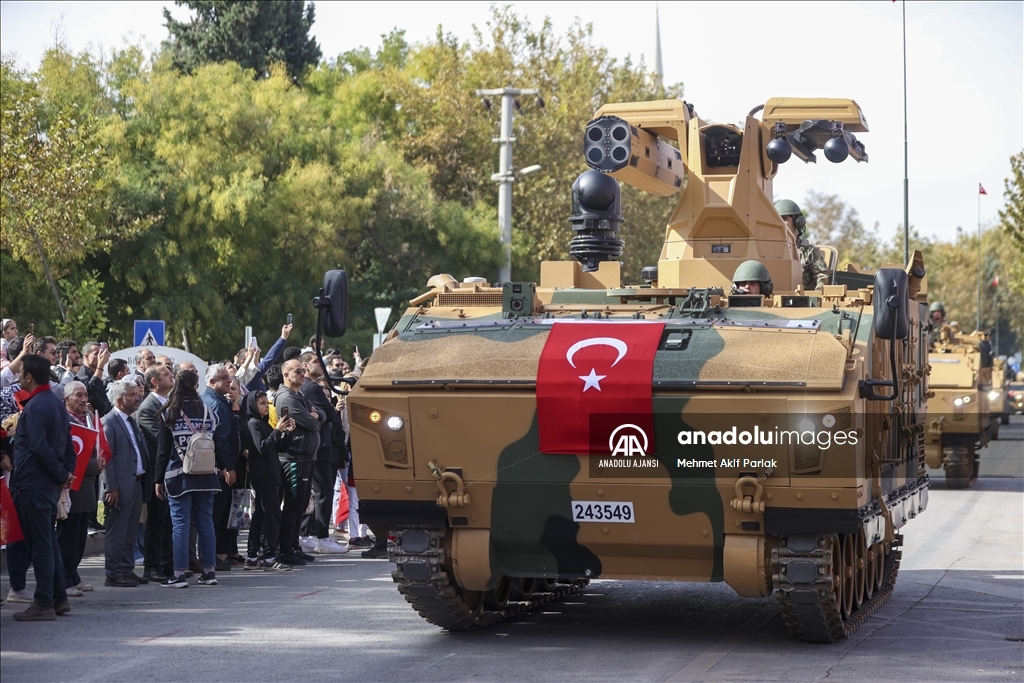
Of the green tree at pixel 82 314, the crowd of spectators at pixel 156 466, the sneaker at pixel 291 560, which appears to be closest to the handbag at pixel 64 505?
the crowd of spectators at pixel 156 466

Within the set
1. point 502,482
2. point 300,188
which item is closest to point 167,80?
point 300,188

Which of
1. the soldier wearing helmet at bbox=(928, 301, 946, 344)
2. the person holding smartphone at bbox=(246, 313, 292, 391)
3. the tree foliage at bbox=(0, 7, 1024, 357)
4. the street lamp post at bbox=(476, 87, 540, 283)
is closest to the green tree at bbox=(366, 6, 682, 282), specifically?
the tree foliage at bbox=(0, 7, 1024, 357)

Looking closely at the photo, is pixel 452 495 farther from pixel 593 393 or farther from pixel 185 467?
pixel 185 467

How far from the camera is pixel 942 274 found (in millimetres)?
80312

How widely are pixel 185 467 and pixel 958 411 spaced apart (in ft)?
46.2

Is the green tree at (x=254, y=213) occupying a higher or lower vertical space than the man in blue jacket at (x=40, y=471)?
higher

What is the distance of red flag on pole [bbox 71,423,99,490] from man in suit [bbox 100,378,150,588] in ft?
1.68

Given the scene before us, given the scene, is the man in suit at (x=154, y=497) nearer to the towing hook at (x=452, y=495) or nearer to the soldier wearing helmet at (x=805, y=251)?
the towing hook at (x=452, y=495)

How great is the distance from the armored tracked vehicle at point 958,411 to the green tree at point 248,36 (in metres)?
33.6

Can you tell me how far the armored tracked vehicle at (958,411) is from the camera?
74.5 ft

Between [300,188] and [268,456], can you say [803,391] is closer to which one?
[268,456]

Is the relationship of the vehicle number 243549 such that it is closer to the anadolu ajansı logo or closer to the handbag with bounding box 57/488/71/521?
the anadolu ajansı logo

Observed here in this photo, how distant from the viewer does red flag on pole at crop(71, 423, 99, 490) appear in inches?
463

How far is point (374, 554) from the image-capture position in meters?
15.1
